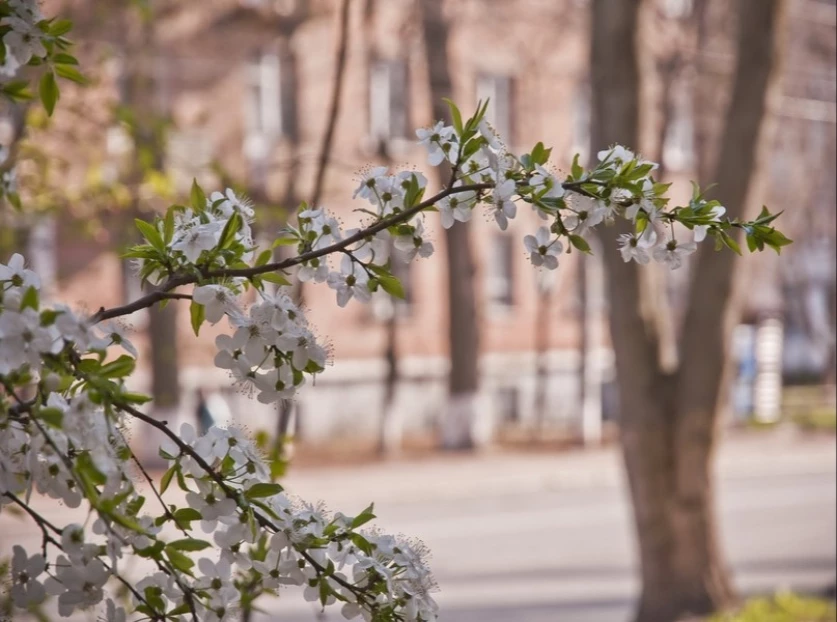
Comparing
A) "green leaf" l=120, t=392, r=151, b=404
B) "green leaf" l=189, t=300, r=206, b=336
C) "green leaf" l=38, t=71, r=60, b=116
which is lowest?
"green leaf" l=120, t=392, r=151, b=404

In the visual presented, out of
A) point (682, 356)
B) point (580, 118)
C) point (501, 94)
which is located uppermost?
point (501, 94)

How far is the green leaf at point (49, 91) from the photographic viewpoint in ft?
6.17

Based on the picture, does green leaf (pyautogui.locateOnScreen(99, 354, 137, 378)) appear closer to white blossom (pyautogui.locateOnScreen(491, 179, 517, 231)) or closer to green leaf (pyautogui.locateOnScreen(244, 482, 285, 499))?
green leaf (pyautogui.locateOnScreen(244, 482, 285, 499))

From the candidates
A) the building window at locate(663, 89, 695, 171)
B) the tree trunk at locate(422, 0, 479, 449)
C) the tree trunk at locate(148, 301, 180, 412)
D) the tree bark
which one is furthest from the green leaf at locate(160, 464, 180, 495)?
the building window at locate(663, 89, 695, 171)

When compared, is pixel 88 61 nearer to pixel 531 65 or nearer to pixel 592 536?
pixel 592 536

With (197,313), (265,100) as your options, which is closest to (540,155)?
(197,313)

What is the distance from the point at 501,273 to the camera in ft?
74.2

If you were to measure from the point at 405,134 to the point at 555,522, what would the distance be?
10499 millimetres

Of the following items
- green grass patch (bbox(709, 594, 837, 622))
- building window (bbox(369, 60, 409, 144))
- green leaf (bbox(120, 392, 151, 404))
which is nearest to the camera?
green leaf (bbox(120, 392, 151, 404))

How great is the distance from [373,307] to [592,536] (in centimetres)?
928

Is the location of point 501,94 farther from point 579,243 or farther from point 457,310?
point 579,243

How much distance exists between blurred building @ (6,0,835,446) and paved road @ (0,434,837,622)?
2358 mm

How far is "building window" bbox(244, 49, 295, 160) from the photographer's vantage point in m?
19.8

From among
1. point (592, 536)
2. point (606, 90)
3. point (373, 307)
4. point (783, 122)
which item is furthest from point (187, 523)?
point (373, 307)
